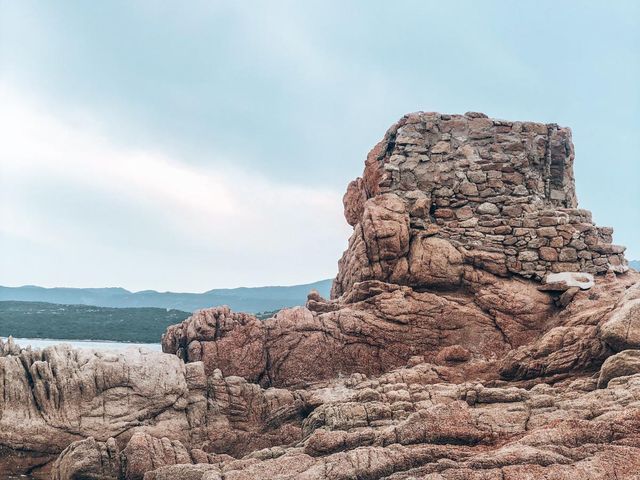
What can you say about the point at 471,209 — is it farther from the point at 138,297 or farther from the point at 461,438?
the point at 138,297

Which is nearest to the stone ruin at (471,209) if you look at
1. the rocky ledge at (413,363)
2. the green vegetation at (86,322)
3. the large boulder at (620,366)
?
the rocky ledge at (413,363)

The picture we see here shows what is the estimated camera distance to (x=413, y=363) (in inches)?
1099

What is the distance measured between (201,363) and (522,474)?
1515 cm

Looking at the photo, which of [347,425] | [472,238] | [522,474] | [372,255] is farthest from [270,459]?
[472,238]

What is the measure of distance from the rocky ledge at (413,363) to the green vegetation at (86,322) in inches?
1217

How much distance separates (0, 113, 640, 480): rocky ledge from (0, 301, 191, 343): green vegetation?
30907 mm

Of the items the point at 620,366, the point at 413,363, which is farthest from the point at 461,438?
the point at 413,363

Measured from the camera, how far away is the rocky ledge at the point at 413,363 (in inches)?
680

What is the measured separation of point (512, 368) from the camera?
82.3 feet

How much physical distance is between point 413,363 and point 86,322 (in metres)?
49.4

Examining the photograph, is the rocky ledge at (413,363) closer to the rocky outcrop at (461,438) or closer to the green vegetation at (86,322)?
the rocky outcrop at (461,438)

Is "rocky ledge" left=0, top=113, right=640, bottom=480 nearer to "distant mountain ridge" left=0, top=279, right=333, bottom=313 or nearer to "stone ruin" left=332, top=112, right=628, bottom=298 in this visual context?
"stone ruin" left=332, top=112, right=628, bottom=298

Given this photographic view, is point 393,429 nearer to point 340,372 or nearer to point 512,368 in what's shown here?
Result: point 512,368

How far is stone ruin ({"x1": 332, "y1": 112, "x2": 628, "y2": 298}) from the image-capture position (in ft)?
102
